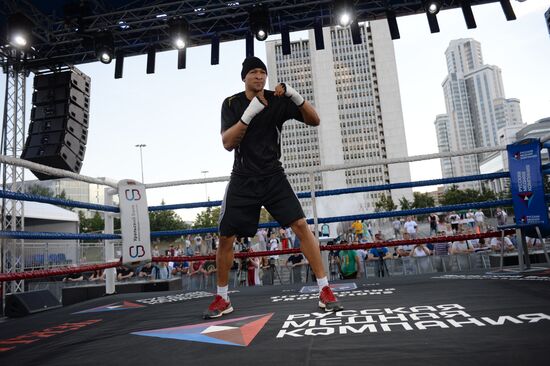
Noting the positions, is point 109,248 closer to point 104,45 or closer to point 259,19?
point 104,45

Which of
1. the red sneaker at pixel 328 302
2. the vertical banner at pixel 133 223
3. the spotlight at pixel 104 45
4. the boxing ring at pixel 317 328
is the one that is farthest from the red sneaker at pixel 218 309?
the spotlight at pixel 104 45

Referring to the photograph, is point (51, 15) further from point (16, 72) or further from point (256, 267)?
point (256, 267)

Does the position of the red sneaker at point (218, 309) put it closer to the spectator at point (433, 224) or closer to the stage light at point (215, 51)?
the stage light at point (215, 51)

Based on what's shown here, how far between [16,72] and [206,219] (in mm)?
40011

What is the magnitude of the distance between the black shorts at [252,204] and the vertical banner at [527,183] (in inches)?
78.3

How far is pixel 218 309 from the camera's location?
2.11 m

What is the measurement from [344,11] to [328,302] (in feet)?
18.4

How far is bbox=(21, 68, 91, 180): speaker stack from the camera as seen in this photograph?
6.70m

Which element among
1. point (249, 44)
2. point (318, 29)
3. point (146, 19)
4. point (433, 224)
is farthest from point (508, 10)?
point (433, 224)

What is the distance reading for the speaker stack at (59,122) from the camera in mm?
6703

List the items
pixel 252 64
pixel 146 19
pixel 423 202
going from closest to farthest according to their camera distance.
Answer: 1. pixel 252 64
2. pixel 146 19
3. pixel 423 202

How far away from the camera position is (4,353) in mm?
1631

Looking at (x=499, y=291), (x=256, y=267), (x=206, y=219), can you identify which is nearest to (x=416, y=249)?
(x=256, y=267)

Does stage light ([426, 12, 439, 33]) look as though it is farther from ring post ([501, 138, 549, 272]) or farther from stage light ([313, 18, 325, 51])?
ring post ([501, 138, 549, 272])
